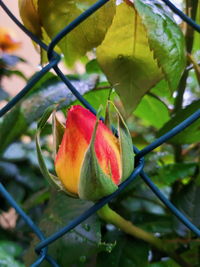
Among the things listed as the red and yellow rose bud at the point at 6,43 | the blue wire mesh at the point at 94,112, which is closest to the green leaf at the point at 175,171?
the blue wire mesh at the point at 94,112

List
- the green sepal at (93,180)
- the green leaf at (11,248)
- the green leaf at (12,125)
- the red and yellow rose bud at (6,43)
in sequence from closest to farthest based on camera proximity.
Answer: the green sepal at (93,180) < the green leaf at (12,125) < the green leaf at (11,248) < the red and yellow rose bud at (6,43)

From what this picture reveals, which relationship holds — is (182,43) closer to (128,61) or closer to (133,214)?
(128,61)

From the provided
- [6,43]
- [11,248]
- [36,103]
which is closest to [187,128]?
[36,103]

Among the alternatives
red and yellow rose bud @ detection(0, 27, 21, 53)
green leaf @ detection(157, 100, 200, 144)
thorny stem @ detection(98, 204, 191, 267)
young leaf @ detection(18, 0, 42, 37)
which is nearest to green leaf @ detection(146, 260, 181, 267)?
thorny stem @ detection(98, 204, 191, 267)

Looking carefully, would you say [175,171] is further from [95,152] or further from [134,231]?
[95,152]

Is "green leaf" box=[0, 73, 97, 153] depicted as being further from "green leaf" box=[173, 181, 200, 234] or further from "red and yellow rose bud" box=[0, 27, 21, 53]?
A: "red and yellow rose bud" box=[0, 27, 21, 53]

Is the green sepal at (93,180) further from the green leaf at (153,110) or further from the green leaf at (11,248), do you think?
the green leaf at (11,248)
